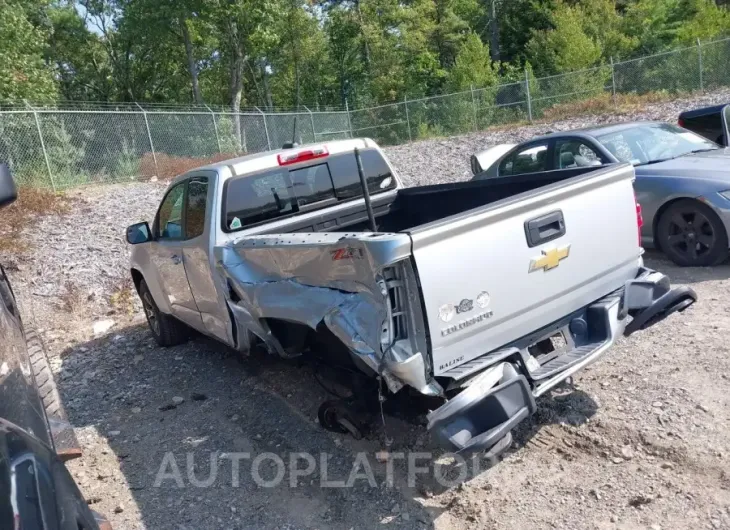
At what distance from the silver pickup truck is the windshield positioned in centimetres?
324

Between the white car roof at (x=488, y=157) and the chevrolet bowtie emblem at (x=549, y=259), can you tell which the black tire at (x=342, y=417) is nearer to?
the chevrolet bowtie emblem at (x=549, y=259)

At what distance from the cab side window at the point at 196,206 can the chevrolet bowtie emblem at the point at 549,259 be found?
2658 millimetres

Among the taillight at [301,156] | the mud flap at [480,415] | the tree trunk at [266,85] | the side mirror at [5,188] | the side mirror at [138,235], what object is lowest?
the mud flap at [480,415]

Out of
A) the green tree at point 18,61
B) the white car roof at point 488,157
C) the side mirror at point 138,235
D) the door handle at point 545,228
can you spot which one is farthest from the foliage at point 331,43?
the door handle at point 545,228

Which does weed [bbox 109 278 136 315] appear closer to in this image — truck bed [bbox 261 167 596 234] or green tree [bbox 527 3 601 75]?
truck bed [bbox 261 167 596 234]

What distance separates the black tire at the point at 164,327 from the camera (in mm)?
6953

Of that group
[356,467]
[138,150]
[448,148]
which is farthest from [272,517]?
[448,148]

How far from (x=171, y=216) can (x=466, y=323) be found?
3687 millimetres

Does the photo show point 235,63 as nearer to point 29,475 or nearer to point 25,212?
point 25,212

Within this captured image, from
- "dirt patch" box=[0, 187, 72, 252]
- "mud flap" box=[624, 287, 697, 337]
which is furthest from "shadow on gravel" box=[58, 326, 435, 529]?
"dirt patch" box=[0, 187, 72, 252]

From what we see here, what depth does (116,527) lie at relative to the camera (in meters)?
3.92

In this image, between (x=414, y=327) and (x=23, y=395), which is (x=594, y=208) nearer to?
(x=414, y=327)

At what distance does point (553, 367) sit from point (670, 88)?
72.2 feet

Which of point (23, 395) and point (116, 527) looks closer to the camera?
point (23, 395)
